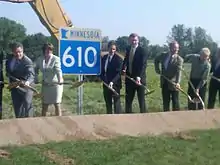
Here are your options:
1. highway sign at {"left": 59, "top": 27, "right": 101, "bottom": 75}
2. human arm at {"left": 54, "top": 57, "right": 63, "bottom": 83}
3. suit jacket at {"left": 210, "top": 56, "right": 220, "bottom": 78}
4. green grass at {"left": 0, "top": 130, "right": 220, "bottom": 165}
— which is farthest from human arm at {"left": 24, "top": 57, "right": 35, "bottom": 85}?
suit jacket at {"left": 210, "top": 56, "right": 220, "bottom": 78}

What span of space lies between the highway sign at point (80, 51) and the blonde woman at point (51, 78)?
85 cm

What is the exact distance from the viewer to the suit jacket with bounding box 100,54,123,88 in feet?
38.8

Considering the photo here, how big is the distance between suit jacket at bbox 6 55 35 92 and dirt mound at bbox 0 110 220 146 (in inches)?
70.8

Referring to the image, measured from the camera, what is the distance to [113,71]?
39.1 feet

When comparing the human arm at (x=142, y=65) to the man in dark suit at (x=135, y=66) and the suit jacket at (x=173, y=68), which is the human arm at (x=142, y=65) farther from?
the suit jacket at (x=173, y=68)

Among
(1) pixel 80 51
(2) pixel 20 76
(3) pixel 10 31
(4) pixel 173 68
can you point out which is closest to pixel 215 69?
(4) pixel 173 68

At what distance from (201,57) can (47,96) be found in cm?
396

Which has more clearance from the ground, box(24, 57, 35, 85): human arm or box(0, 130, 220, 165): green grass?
box(24, 57, 35, 85): human arm

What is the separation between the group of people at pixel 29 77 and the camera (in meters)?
10.4

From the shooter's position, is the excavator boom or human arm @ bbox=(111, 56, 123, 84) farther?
the excavator boom

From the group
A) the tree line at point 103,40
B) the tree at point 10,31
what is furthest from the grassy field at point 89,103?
the tree at point 10,31

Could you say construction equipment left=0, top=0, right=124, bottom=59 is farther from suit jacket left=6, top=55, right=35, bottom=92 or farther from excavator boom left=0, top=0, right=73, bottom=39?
suit jacket left=6, top=55, right=35, bottom=92

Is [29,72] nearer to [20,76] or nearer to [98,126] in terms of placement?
[20,76]

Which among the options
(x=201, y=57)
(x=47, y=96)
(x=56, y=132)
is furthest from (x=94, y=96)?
(x=56, y=132)
